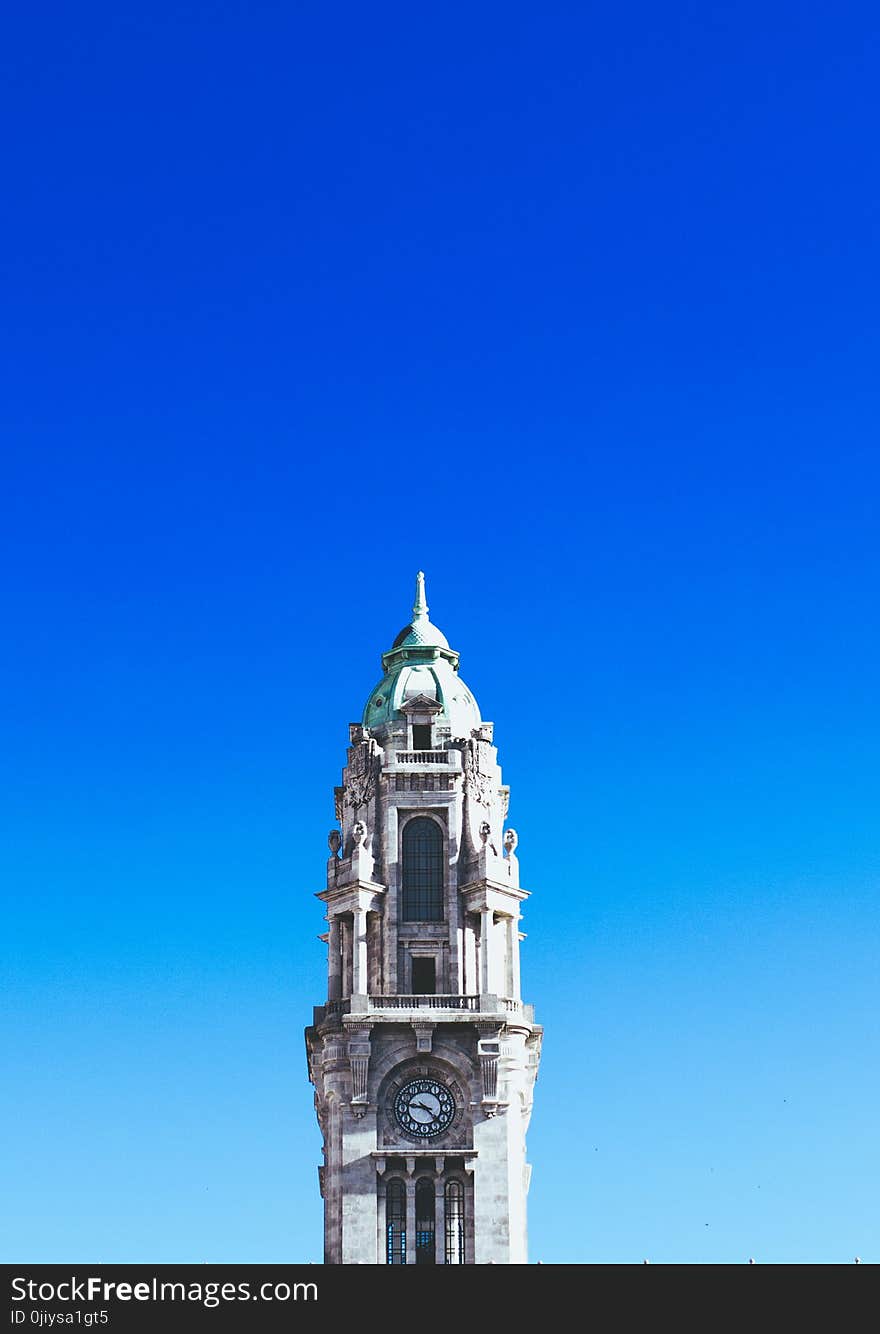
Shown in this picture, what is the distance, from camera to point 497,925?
111438 mm

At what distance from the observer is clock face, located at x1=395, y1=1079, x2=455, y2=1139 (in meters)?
102

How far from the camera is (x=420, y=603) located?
123 metres

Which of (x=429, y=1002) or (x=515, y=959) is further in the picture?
(x=515, y=959)

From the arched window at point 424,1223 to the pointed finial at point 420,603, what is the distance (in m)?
37.9

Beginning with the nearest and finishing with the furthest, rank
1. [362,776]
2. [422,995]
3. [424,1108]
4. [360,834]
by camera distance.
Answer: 1. [424,1108]
2. [422,995]
3. [360,834]
4. [362,776]

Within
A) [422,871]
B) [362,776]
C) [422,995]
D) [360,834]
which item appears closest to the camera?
[422,995]

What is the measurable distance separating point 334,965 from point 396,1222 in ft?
52.4

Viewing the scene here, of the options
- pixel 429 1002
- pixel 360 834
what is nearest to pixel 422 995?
pixel 429 1002

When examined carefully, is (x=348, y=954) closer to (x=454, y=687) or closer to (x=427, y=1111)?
(x=427, y=1111)

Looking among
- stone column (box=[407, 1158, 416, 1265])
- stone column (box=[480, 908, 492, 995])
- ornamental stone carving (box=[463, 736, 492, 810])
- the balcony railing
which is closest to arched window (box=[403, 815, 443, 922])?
stone column (box=[480, 908, 492, 995])

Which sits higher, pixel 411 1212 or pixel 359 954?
pixel 359 954

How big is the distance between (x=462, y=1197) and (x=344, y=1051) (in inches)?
399

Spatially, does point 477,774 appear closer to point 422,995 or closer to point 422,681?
point 422,681
